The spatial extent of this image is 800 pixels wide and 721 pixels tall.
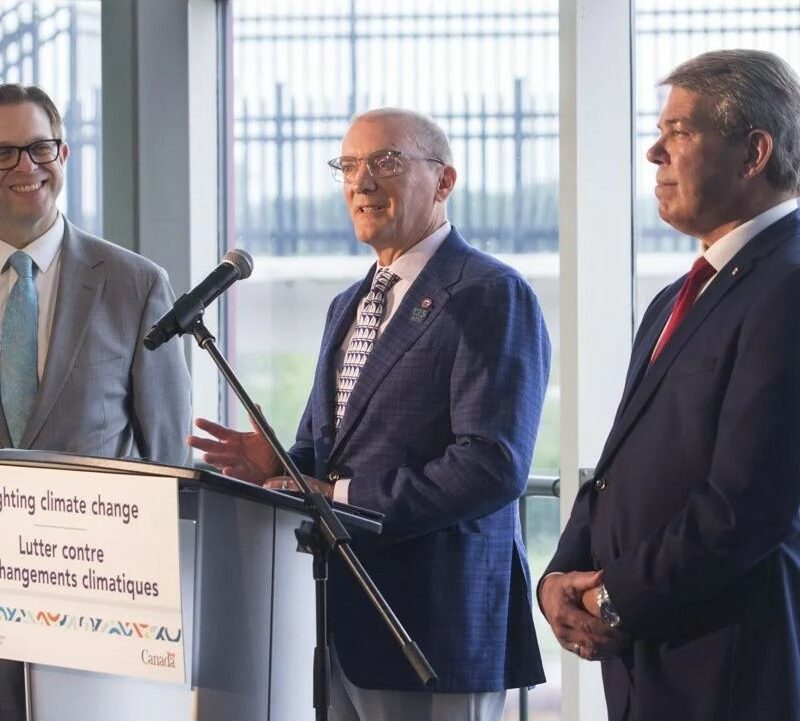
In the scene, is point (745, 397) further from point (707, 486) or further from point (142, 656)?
point (142, 656)

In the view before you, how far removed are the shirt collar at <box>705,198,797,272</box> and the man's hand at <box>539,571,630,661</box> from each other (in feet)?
1.81

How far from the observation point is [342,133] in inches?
168

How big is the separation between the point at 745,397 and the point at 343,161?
1.14 meters

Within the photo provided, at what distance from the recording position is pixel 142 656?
195cm

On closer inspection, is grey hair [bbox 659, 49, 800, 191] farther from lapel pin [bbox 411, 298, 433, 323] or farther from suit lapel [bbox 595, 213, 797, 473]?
lapel pin [bbox 411, 298, 433, 323]

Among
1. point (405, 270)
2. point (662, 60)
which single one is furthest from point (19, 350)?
point (662, 60)

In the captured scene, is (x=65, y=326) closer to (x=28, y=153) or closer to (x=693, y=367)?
(x=28, y=153)

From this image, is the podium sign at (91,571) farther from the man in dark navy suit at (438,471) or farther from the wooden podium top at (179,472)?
the man in dark navy suit at (438,471)

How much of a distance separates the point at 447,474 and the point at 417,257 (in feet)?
1.67

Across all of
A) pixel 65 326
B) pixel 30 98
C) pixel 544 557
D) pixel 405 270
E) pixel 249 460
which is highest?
pixel 30 98

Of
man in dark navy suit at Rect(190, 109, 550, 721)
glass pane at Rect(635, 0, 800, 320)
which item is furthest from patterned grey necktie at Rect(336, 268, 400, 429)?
glass pane at Rect(635, 0, 800, 320)

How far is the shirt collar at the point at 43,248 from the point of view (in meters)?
3.09

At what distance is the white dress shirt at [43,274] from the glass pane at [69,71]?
1403mm

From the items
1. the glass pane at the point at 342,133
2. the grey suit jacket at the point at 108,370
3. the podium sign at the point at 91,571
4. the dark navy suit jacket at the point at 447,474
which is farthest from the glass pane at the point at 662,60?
the podium sign at the point at 91,571
